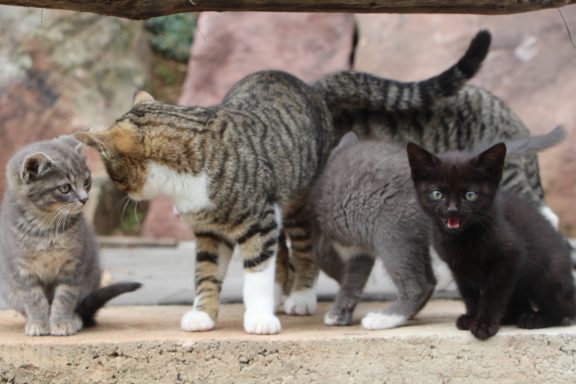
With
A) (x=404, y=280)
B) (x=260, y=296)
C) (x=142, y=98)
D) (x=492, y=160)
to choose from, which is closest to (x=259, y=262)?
(x=260, y=296)

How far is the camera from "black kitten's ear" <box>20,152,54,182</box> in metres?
4.53

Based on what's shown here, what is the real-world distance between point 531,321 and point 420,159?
3.08ft

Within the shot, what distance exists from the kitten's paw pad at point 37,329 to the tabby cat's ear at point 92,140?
84cm

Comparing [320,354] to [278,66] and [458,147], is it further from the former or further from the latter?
[278,66]

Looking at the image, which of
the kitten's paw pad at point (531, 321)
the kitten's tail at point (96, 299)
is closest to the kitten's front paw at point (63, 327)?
the kitten's tail at point (96, 299)

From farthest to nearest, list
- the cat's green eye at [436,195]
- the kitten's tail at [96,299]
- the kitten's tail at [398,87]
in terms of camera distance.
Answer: the kitten's tail at [398,87]
the kitten's tail at [96,299]
the cat's green eye at [436,195]

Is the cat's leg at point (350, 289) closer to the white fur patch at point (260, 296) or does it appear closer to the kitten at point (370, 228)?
the kitten at point (370, 228)

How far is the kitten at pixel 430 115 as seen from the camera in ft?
17.9

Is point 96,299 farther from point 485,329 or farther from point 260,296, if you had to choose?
point 485,329

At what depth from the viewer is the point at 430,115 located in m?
5.59

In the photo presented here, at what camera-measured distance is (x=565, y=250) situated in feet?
14.8

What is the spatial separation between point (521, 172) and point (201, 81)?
15.6 feet

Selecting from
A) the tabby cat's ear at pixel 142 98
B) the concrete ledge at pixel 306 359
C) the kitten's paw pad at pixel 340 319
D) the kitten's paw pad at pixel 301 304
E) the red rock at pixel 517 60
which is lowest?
the concrete ledge at pixel 306 359

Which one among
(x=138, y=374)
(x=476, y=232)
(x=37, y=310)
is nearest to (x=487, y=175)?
(x=476, y=232)
